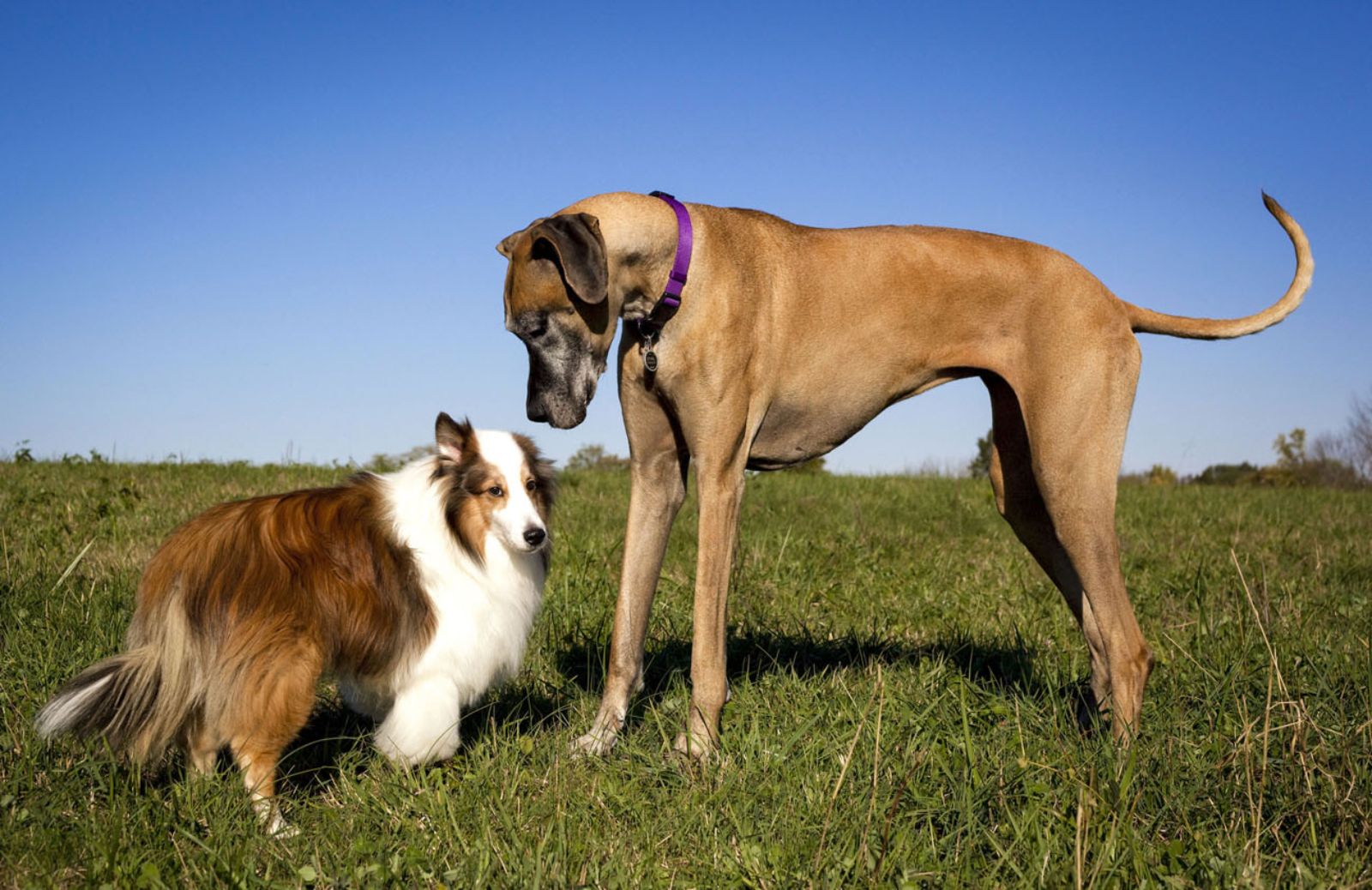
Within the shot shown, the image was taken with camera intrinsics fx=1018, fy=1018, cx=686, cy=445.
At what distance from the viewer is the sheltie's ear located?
4207 mm

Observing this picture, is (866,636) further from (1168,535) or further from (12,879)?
(1168,535)

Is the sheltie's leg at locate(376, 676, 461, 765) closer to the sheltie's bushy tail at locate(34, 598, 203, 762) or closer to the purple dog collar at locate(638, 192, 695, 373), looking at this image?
the sheltie's bushy tail at locate(34, 598, 203, 762)

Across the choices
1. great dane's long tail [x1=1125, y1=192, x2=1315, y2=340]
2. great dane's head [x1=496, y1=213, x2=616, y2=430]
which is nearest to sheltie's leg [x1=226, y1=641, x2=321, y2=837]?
great dane's head [x1=496, y1=213, x2=616, y2=430]

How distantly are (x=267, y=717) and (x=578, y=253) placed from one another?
1991 mm

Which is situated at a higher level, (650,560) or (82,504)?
(650,560)

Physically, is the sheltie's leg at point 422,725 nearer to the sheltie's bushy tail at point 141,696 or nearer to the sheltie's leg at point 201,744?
the sheltie's leg at point 201,744

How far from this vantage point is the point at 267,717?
11.6 ft

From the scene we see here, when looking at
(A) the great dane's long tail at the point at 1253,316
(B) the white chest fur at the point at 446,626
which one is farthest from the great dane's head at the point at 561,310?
(A) the great dane's long tail at the point at 1253,316

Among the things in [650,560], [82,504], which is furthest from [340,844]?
[82,504]

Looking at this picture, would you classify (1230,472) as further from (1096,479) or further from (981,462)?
(1096,479)

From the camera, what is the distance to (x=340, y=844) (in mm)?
3318

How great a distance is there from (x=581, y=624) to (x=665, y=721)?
1.37 m

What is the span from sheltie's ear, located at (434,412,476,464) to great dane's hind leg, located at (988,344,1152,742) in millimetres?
2434

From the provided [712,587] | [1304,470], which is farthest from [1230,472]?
[712,587]
